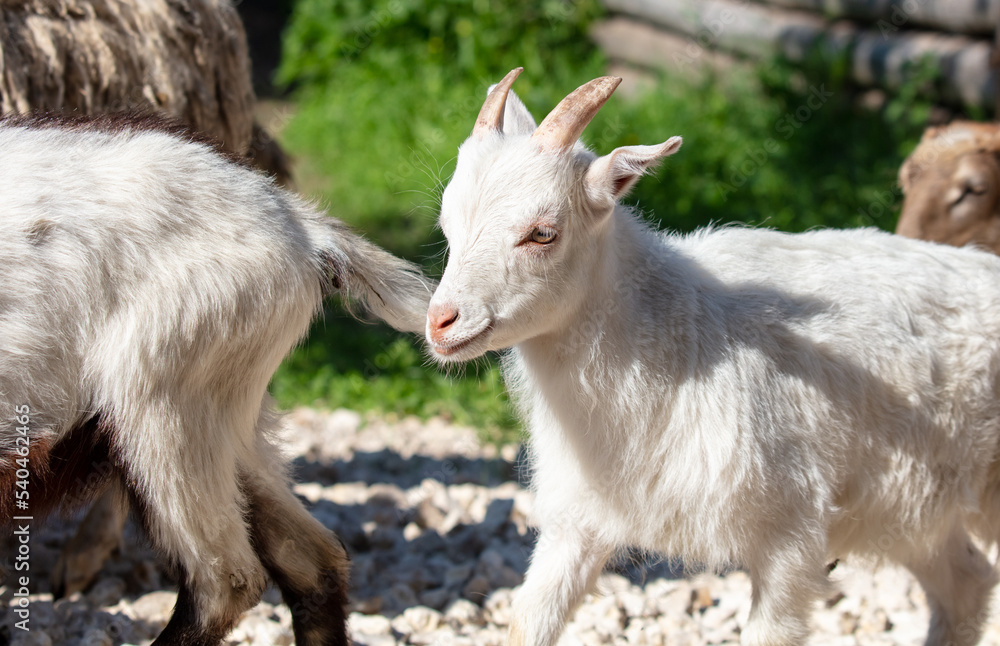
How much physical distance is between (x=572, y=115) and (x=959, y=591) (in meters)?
2.25

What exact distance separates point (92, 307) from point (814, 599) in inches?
88.8

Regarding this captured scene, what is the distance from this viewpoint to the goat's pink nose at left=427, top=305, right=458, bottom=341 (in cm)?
281

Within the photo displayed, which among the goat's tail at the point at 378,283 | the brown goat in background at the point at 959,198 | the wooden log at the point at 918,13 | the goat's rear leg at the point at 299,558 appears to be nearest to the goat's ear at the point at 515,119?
the goat's tail at the point at 378,283

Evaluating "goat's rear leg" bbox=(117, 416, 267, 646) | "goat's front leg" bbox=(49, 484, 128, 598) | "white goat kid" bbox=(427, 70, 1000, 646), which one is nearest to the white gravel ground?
"goat's front leg" bbox=(49, 484, 128, 598)

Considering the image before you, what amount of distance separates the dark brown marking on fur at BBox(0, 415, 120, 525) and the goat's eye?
1.31 m

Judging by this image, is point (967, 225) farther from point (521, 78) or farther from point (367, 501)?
point (521, 78)

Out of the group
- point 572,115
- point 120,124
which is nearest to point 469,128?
point 120,124

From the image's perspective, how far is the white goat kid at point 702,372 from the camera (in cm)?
291

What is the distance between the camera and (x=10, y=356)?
2793mm

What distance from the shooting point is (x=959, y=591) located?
12.2 feet

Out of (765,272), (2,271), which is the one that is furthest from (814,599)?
(2,271)

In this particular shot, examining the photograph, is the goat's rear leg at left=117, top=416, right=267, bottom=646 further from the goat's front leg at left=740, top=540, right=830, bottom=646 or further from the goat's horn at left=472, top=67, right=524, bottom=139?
the goat's front leg at left=740, top=540, right=830, bottom=646

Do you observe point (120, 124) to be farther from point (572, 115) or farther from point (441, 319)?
point (572, 115)

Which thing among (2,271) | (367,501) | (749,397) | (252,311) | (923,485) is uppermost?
(2,271)
